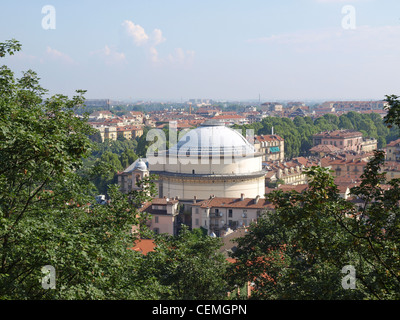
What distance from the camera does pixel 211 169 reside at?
39125mm

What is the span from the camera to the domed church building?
39000 millimetres

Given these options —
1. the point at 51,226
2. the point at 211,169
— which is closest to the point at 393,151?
the point at 211,169

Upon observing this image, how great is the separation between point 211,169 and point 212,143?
7.00ft

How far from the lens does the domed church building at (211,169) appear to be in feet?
128

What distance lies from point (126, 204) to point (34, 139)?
408 centimetres

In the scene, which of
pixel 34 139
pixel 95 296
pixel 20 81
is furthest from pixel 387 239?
pixel 20 81
